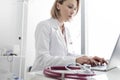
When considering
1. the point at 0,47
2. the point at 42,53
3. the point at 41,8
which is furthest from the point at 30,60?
the point at 42,53

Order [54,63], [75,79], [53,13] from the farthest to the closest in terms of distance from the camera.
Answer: [53,13], [54,63], [75,79]

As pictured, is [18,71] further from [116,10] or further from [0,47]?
[116,10]

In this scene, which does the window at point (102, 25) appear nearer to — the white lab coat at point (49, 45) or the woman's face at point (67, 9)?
the woman's face at point (67, 9)

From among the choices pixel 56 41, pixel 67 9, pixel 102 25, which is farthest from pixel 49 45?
pixel 102 25

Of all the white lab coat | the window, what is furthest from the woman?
the window

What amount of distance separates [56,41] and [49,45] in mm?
63

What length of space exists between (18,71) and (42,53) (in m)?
1.87

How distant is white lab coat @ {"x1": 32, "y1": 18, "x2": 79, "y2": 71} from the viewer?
115 centimetres

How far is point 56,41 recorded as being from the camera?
→ 1.33 m

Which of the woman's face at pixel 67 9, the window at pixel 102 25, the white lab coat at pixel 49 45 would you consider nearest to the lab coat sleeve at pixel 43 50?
the white lab coat at pixel 49 45

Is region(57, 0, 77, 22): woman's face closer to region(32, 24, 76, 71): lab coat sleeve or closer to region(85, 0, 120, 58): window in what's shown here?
region(32, 24, 76, 71): lab coat sleeve

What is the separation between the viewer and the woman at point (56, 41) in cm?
111

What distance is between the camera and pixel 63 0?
4.88 feet

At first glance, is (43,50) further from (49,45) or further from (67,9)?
(67,9)
